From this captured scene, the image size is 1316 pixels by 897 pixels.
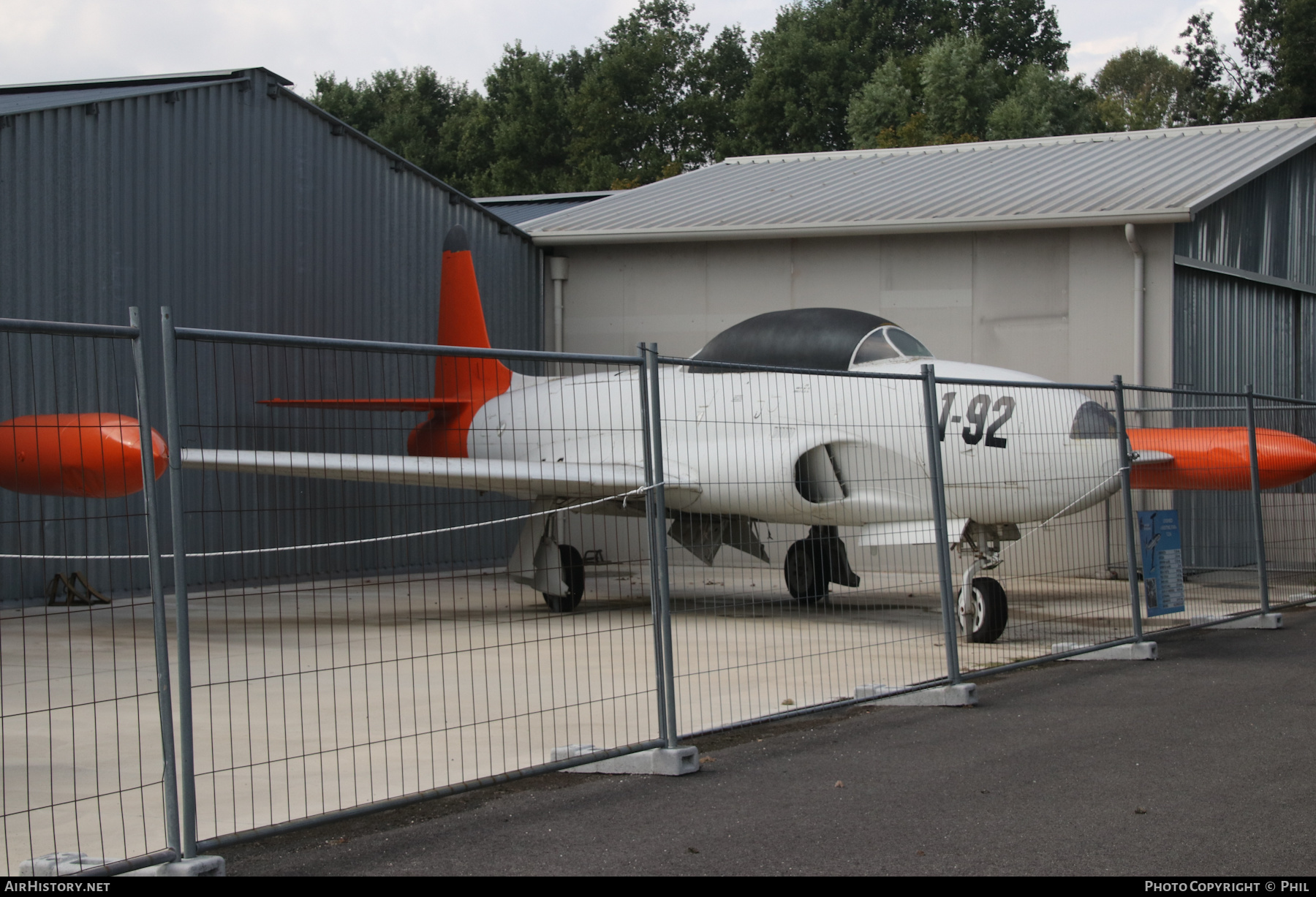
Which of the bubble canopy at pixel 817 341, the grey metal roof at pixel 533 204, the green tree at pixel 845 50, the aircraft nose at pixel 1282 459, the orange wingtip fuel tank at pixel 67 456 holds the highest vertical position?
the green tree at pixel 845 50

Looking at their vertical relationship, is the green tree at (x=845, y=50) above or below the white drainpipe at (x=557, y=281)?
above

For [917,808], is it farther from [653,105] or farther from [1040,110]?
[653,105]

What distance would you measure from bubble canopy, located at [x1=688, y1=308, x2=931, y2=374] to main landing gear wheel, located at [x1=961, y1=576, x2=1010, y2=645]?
2.63 m

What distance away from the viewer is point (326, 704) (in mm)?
8188

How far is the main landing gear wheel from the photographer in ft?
33.6

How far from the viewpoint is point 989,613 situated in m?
10.2

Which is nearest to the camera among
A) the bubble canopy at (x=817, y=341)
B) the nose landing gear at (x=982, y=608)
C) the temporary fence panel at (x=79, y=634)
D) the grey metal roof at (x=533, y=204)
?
the temporary fence panel at (x=79, y=634)

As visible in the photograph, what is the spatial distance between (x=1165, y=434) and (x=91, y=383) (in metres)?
10.9

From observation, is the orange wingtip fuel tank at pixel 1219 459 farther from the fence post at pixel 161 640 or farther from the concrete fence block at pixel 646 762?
the fence post at pixel 161 640

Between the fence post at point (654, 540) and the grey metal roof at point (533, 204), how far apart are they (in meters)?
19.2

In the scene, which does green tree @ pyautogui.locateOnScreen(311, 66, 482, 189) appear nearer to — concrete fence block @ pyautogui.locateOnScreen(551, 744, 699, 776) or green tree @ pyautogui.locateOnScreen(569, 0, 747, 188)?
green tree @ pyautogui.locateOnScreen(569, 0, 747, 188)

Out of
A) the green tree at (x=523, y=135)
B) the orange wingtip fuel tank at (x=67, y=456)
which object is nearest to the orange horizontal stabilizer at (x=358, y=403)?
the orange wingtip fuel tank at (x=67, y=456)

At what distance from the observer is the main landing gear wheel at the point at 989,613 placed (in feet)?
33.6

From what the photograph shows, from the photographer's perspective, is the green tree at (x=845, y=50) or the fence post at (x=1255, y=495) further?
the green tree at (x=845, y=50)
